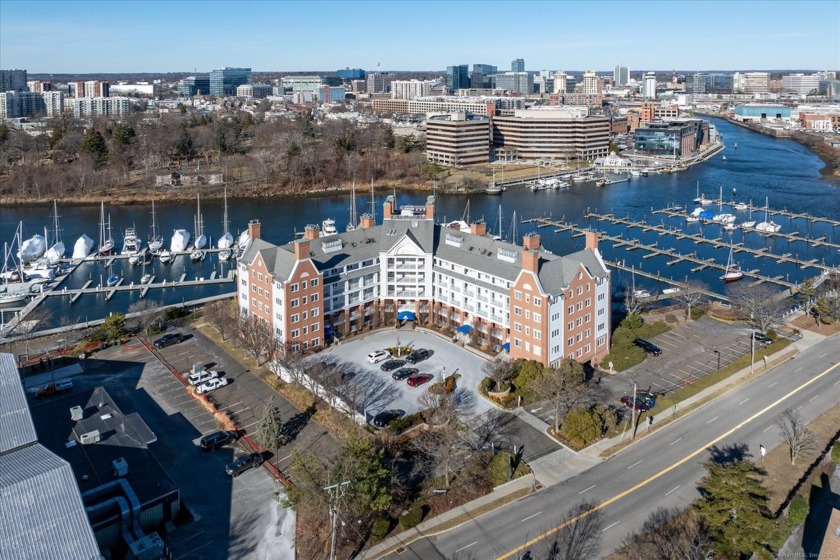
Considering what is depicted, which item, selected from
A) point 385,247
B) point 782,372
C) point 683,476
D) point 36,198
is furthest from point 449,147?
point 683,476

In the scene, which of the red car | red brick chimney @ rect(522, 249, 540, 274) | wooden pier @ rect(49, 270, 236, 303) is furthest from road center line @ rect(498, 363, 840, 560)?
wooden pier @ rect(49, 270, 236, 303)

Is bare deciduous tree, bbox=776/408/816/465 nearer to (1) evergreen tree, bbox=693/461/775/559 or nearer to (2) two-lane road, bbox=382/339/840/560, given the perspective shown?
(2) two-lane road, bbox=382/339/840/560

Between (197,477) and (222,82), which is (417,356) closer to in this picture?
(197,477)

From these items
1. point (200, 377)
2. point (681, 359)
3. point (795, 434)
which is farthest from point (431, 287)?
point (795, 434)

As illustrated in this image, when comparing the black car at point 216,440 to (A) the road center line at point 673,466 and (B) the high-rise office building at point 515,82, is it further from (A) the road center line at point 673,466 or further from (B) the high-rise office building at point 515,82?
(B) the high-rise office building at point 515,82

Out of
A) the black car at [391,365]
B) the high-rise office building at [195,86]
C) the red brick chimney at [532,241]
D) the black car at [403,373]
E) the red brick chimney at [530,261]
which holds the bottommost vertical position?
the black car at [403,373]

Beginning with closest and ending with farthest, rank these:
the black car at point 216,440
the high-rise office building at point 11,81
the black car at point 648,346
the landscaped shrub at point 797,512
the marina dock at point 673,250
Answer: the landscaped shrub at point 797,512 → the black car at point 216,440 → the black car at point 648,346 → the marina dock at point 673,250 → the high-rise office building at point 11,81

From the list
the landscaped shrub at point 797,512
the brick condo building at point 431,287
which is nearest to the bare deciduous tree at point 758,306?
the brick condo building at point 431,287

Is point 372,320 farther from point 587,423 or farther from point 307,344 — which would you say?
point 587,423
